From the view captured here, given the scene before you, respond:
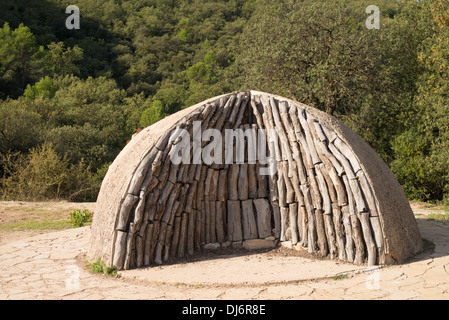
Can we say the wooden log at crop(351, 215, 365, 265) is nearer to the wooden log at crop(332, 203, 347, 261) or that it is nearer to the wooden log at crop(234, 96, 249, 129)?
the wooden log at crop(332, 203, 347, 261)

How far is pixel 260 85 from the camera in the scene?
627 inches

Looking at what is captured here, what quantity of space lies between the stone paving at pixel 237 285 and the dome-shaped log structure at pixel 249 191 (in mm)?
339

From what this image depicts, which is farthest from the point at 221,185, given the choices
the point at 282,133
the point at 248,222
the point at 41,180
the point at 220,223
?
the point at 41,180

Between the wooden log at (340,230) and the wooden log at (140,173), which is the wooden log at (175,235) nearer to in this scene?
the wooden log at (140,173)

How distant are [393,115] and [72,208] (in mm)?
10365

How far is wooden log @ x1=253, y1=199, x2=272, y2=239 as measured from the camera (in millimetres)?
7086

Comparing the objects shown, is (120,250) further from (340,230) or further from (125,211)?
(340,230)

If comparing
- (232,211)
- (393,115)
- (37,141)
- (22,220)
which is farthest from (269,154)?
(37,141)

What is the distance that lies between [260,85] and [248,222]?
9.52 meters

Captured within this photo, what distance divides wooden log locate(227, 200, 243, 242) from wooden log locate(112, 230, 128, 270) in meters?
1.67

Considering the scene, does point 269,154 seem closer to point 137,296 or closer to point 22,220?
point 137,296

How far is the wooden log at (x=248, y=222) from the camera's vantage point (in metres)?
7.09

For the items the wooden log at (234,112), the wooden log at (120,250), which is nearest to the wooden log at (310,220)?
the wooden log at (234,112)

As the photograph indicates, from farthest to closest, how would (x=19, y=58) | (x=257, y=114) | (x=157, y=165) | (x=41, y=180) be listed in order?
(x=19, y=58) < (x=41, y=180) < (x=257, y=114) < (x=157, y=165)
